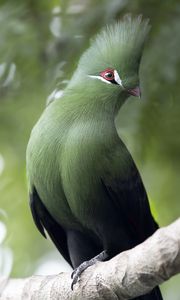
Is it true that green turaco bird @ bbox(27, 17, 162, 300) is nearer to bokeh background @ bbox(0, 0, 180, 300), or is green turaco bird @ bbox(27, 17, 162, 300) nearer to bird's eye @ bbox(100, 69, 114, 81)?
bird's eye @ bbox(100, 69, 114, 81)

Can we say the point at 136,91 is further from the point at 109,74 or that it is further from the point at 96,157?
the point at 96,157

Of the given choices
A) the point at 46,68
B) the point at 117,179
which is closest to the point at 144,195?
the point at 117,179

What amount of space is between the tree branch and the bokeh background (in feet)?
4.41

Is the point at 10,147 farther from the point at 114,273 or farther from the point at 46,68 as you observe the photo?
the point at 114,273

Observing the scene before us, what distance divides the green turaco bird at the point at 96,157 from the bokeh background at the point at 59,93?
667mm

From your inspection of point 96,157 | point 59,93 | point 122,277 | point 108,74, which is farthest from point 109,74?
point 122,277

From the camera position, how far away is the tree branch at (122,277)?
293cm

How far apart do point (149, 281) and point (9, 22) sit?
2.50 m

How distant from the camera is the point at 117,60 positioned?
161 inches

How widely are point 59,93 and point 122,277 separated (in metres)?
1.70

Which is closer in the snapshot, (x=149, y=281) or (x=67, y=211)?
(x=149, y=281)

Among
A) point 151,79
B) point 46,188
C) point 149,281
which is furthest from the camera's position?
point 151,79

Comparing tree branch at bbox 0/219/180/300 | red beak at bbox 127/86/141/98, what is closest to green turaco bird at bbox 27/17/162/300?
red beak at bbox 127/86/141/98

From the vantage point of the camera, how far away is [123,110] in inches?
192
